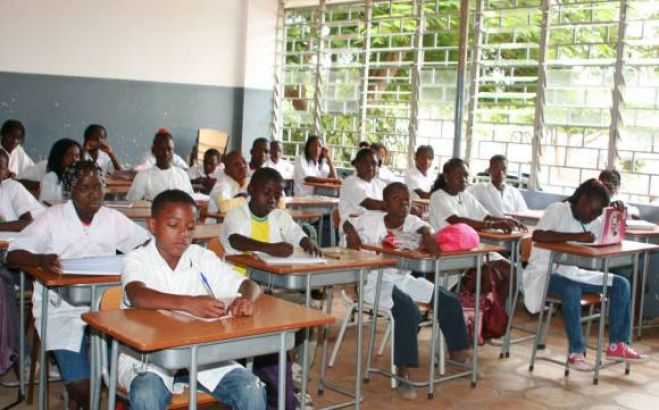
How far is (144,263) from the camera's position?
3.17 m

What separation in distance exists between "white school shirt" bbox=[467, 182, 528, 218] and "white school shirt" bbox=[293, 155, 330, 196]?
224 cm

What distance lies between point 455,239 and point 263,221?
1.12m

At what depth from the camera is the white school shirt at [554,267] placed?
5.47 metres

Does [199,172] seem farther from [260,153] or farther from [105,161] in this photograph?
[260,153]

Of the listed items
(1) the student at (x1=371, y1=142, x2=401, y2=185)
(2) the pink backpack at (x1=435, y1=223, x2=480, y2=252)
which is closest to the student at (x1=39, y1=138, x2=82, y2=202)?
(2) the pink backpack at (x1=435, y1=223, x2=480, y2=252)

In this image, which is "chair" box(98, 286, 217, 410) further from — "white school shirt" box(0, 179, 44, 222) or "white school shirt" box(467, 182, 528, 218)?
"white school shirt" box(467, 182, 528, 218)

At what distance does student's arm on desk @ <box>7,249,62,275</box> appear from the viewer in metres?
3.53

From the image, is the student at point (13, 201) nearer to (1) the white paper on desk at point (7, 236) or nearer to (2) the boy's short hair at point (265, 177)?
(1) the white paper on desk at point (7, 236)

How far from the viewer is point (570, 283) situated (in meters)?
5.36

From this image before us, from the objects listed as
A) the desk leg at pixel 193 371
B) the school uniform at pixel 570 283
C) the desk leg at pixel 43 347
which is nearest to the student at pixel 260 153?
the school uniform at pixel 570 283

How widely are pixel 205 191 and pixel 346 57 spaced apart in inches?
135

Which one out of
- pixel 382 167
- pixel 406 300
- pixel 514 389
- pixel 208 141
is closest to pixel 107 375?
pixel 406 300

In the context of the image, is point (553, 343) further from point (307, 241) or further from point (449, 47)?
point (449, 47)

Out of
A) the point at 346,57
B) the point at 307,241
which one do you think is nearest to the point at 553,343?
the point at 307,241
